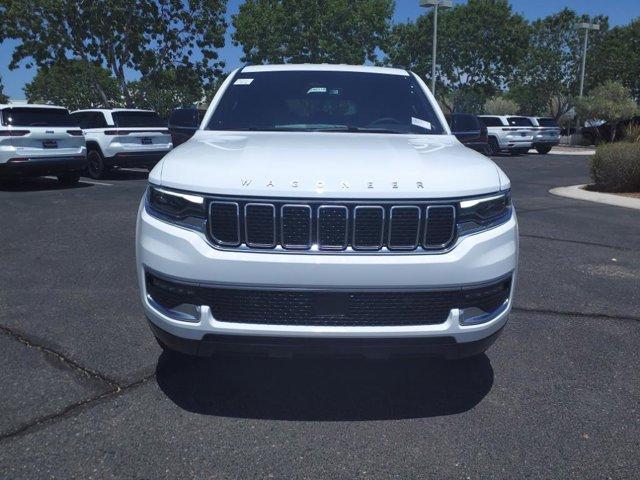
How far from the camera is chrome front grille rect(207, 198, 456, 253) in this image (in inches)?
108

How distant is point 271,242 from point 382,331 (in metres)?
0.65

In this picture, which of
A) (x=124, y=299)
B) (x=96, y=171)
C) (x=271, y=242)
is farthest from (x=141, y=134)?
(x=271, y=242)

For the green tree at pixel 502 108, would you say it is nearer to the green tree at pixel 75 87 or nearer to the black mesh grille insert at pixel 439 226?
the green tree at pixel 75 87

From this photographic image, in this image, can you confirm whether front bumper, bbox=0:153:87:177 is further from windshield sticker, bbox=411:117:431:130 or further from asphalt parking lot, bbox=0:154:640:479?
windshield sticker, bbox=411:117:431:130

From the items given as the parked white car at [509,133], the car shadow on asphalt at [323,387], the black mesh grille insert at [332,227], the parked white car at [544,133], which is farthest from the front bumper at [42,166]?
the parked white car at [544,133]

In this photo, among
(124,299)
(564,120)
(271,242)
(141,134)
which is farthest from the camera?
(564,120)

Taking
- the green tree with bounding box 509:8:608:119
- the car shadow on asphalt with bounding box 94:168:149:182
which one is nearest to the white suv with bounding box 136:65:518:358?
the car shadow on asphalt with bounding box 94:168:149:182

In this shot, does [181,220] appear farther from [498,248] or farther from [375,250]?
[498,248]

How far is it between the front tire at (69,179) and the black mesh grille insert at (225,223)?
11465mm

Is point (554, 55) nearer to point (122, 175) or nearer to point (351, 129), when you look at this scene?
point (122, 175)

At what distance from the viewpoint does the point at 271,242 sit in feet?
9.05

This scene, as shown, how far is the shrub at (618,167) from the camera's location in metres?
13.4

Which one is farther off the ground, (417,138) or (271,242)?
(417,138)

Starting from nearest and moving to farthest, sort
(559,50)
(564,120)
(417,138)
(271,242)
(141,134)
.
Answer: (271,242), (417,138), (141,134), (559,50), (564,120)
